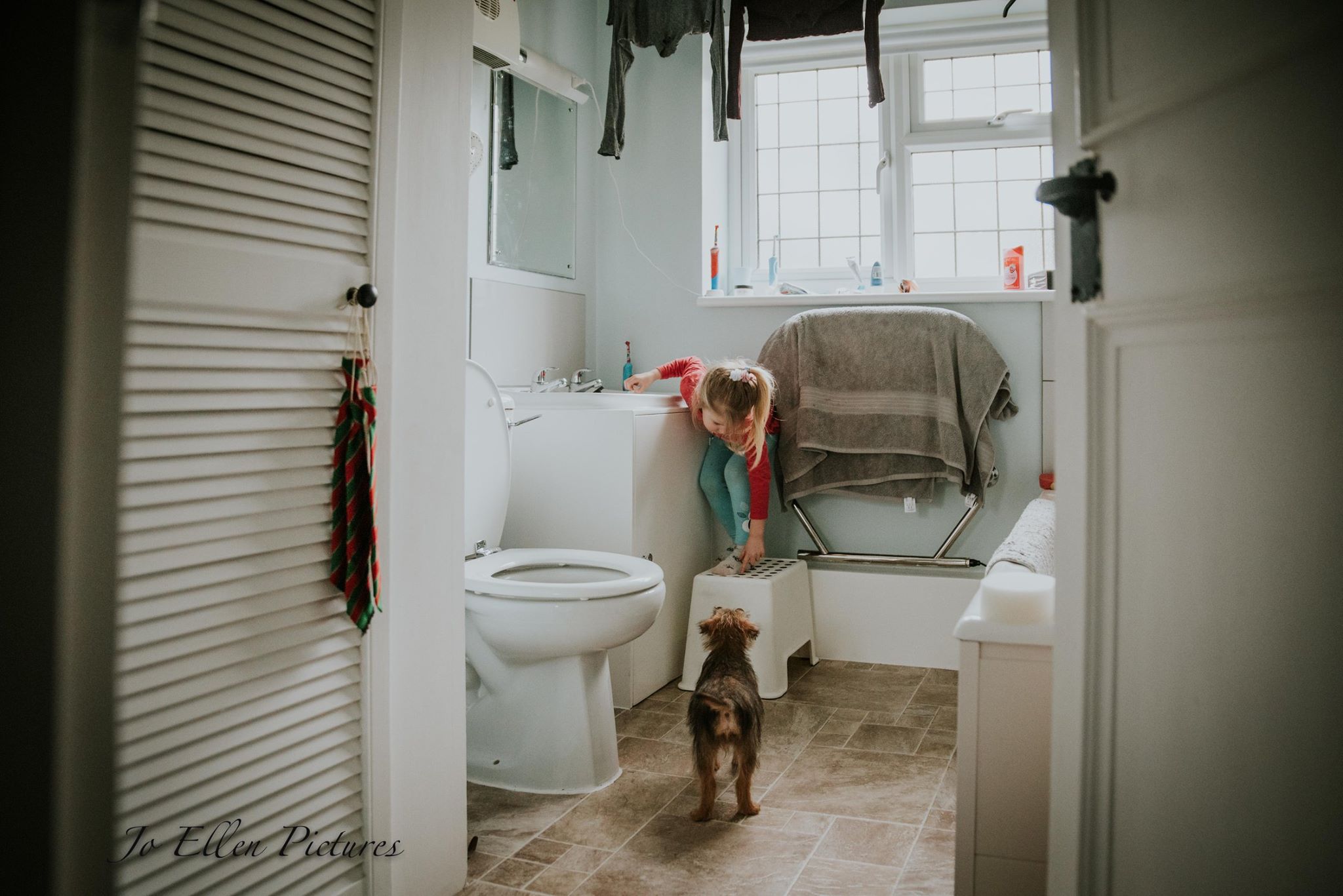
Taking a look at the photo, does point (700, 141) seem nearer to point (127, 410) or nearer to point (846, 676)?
point (846, 676)

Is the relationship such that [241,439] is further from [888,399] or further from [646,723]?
[888,399]

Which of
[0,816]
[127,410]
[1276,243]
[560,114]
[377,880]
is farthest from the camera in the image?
[560,114]

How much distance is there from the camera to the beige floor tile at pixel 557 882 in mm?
1582

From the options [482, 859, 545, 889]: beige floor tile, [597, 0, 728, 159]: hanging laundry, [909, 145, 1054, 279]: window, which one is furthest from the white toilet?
[909, 145, 1054, 279]: window

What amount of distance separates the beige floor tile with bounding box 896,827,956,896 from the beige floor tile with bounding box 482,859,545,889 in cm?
64

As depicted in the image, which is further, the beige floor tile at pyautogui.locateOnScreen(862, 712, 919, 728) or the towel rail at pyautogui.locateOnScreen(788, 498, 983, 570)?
the towel rail at pyautogui.locateOnScreen(788, 498, 983, 570)

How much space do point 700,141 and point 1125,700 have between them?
2911 millimetres

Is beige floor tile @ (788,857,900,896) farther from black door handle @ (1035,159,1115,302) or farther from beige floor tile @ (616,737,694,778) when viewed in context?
black door handle @ (1035,159,1115,302)

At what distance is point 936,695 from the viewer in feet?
8.95

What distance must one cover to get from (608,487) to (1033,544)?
1117 mm

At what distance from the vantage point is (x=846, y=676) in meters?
2.90

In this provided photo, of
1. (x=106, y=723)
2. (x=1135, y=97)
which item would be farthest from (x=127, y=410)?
(x=1135, y=97)

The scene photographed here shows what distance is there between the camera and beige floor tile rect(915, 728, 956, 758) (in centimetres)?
226

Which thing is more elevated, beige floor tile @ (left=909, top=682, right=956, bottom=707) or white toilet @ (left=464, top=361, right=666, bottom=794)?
white toilet @ (left=464, top=361, right=666, bottom=794)
